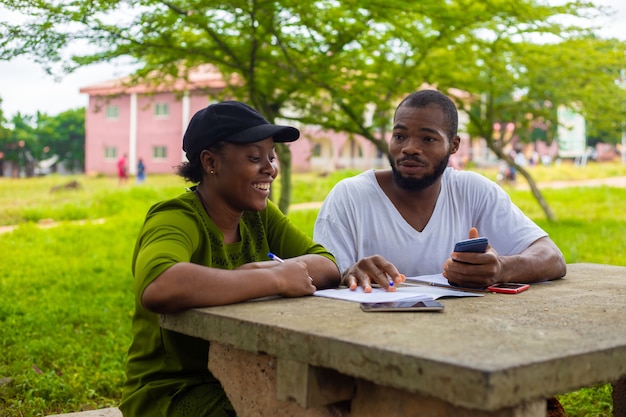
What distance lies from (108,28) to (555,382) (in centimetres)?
555

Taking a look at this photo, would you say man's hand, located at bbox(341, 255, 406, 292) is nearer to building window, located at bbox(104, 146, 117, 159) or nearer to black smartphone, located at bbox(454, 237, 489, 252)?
black smartphone, located at bbox(454, 237, 489, 252)

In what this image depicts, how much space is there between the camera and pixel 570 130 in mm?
12375

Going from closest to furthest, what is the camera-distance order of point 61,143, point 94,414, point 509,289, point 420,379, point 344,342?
1. point 420,379
2. point 344,342
3. point 509,289
4. point 94,414
5. point 61,143

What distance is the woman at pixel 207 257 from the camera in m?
2.20

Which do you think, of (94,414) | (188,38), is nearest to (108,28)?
(188,38)

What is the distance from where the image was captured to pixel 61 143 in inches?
1517

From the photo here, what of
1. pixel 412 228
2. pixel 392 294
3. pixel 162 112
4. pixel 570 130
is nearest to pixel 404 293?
pixel 392 294

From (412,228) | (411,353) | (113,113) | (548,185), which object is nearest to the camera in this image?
(411,353)

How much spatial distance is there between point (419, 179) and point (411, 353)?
1.90 metres

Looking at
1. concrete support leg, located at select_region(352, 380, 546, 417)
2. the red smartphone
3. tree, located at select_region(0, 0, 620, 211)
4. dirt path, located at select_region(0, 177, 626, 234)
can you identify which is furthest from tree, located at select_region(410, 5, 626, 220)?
concrete support leg, located at select_region(352, 380, 546, 417)

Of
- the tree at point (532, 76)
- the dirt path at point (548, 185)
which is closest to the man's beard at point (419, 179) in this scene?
the tree at point (532, 76)

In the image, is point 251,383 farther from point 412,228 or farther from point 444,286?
point 412,228

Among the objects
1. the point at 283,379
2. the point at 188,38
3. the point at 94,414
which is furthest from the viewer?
the point at 188,38

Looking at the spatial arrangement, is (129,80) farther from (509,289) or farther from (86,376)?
(509,289)
